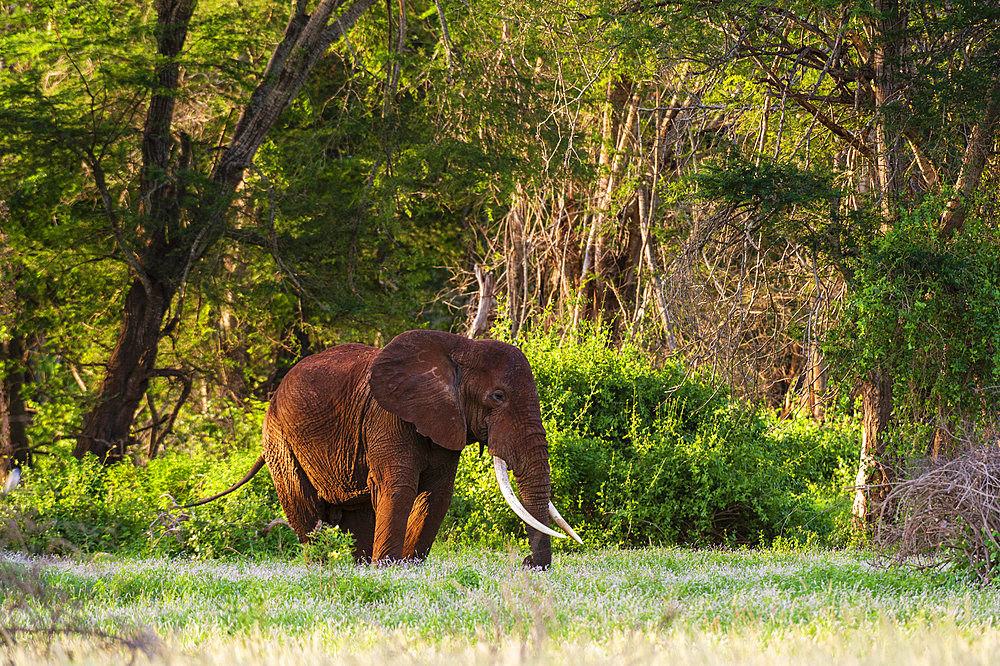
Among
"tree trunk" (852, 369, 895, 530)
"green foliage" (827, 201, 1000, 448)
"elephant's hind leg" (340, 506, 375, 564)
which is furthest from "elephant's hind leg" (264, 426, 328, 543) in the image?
"tree trunk" (852, 369, 895, 530)

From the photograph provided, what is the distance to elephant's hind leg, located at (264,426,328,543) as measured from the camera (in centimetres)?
1080

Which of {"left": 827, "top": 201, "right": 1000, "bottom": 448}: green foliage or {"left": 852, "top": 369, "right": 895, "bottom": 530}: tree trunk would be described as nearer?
{"left": 827, "top": 201, "right": 1000, "bottom": 448}: green foliage

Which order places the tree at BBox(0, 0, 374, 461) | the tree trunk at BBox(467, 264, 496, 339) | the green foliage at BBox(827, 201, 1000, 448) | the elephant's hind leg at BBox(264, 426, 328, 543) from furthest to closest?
the tree trunk at BBox(467, 264, 496, 339), the tree at BBox(0, 0, 374, 461), the green foliage at BBox(827, 201, 1000, 448), the elephant's hind leg at BBox(264, 426, 328, 543)

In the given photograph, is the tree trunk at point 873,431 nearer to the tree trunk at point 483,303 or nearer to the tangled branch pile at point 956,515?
the tangled branch pile at point 956,515

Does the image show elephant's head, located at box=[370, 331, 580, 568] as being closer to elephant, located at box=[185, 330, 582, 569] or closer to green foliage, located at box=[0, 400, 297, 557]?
elephant, located at box=[185, 330, 582, 569]

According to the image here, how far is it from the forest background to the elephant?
6.77 feet

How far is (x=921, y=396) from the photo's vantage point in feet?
39.2

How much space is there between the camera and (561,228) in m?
20.3

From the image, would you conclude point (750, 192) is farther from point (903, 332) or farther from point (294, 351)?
point (294, 351)

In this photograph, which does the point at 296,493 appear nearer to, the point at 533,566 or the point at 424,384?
the point at 424,384

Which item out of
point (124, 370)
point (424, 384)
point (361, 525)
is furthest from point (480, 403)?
point (124, 370)

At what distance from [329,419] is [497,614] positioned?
16.2ft

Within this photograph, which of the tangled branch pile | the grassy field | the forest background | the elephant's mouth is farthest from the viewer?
the forest background

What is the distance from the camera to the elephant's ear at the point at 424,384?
9.23 meters
